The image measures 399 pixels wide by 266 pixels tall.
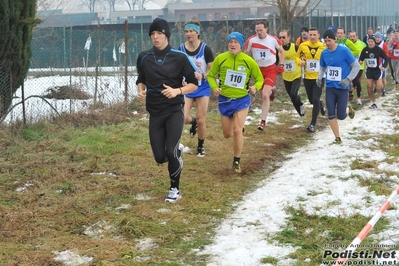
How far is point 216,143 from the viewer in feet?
35.4

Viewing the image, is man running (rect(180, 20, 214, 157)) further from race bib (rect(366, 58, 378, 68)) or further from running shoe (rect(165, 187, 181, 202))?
race bib (rect(366, 58, 378, 68))

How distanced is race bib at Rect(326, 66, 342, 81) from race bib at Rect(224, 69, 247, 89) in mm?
2352

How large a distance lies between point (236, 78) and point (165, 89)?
1.88m

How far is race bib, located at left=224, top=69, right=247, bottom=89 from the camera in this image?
8656mm

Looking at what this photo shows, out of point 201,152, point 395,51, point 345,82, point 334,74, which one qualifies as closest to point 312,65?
point 334,74

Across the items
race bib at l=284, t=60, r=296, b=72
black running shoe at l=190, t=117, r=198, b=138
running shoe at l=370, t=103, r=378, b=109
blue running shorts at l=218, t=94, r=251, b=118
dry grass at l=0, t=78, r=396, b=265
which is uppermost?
race bib at l=284, t=60, r=296, b=72

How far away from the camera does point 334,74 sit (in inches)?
410

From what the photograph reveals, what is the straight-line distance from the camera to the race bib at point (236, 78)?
8656 millimetres

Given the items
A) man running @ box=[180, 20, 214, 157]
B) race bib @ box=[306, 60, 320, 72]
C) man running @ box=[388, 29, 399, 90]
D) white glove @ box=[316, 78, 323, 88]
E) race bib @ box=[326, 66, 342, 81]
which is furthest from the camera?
man running @ box=[388, 29, 399, 90]

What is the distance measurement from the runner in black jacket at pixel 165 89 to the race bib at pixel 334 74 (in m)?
3.91

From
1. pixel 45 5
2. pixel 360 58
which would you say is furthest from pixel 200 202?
pixel 45 5

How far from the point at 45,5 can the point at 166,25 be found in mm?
23015

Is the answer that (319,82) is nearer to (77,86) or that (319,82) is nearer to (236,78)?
(236,78)

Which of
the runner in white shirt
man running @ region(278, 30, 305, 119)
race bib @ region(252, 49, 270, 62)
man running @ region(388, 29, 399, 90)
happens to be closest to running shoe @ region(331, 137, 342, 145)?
the runner in white shirt
